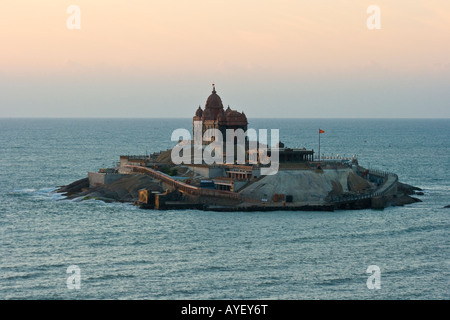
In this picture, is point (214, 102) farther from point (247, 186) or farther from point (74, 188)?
point (247, 186)

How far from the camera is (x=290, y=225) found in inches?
3733

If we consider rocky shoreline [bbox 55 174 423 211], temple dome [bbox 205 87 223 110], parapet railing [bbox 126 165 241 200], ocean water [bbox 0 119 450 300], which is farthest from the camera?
temple dome [bbox 205 87 223 110]

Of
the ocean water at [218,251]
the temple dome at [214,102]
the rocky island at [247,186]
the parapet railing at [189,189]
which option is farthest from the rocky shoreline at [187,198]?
the temple dome at [214,102]

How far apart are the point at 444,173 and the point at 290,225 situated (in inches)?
2745

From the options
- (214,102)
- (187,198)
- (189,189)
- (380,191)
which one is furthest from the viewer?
(214,102)

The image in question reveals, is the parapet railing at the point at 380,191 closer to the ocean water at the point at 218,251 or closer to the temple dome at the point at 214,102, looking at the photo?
the ocean water at the point at 218,251

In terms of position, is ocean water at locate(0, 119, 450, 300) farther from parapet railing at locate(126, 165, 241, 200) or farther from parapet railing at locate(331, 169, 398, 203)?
parapet railing at locate(126, 165, 241, 200)

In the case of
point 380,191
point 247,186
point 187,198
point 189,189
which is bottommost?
point 187,198

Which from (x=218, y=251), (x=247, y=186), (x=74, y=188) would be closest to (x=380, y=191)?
(x=247, y=186)

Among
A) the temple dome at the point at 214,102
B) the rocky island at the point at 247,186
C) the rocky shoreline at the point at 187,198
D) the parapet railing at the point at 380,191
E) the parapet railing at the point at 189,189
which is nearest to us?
the rocky shoreline at the point at 187,198

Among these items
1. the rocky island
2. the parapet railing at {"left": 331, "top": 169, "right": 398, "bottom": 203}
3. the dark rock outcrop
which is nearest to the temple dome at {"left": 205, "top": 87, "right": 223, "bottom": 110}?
the rocky island

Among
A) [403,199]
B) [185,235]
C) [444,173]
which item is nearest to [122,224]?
[185,235]

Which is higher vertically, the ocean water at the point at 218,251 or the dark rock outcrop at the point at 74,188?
the dark rock outcrop at the point at 74,188

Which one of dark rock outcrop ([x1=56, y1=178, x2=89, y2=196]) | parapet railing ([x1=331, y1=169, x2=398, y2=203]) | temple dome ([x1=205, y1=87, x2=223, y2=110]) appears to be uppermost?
temple dome ([x1=205, y1=87, x2=223, y2=110])
